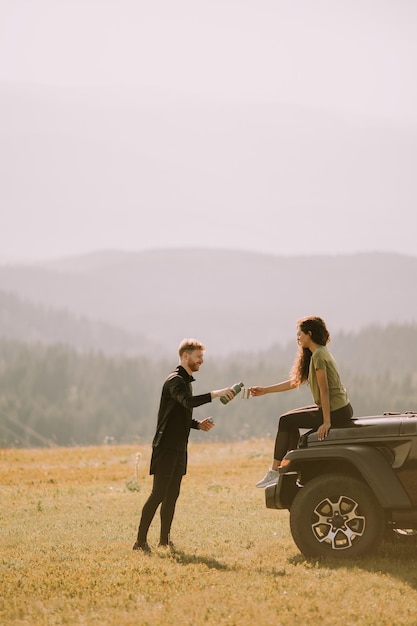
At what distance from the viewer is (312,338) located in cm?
1066

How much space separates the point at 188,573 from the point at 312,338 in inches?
120

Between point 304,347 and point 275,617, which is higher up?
point 304,347

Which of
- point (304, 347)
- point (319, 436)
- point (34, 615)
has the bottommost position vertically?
point (34, 615)

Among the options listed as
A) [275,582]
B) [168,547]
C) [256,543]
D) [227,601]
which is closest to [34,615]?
[227,601]

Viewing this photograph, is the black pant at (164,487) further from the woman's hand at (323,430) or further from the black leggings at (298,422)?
the woman's hand at (323,430)

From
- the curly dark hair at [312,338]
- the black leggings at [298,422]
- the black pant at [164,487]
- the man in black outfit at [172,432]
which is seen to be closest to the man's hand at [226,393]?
the man in black outfit at [172,432]

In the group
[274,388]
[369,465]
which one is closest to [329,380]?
[274,388]

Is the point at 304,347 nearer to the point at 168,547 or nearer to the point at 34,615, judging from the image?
the point at 168,547

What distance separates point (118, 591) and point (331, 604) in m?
2.14

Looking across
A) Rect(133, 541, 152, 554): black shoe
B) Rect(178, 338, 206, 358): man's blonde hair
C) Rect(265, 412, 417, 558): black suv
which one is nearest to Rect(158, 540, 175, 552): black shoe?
Rect(133, 541, 152, 554): black shoe

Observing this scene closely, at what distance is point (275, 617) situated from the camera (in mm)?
8039

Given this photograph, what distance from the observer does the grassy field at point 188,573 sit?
27.0 feet

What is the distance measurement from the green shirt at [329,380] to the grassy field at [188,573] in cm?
181

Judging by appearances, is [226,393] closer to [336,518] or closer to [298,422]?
[298,422]
